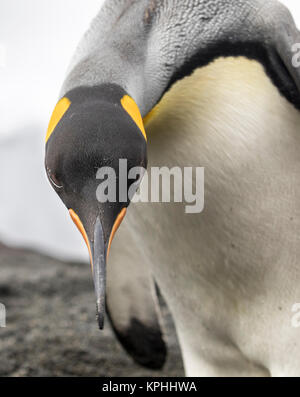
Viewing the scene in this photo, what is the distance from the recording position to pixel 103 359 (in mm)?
2602

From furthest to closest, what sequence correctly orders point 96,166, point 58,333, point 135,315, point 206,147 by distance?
1. point 58,333
2. point 135,315
3. point 206,147
4. point 96,166

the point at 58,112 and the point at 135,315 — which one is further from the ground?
the point at 58,112

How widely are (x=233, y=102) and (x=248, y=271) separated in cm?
46

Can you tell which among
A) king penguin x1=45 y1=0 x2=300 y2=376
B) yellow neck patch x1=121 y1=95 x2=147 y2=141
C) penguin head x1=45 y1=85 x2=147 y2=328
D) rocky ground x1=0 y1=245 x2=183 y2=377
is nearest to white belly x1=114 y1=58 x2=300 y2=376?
king penguin x1=45 y1=0 x2=300 y2=376

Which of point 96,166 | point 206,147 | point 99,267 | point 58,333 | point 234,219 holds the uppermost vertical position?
point 96,166

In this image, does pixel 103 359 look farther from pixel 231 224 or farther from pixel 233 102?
pixel 233 102

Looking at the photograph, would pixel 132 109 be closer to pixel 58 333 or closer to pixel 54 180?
pixel 54 180

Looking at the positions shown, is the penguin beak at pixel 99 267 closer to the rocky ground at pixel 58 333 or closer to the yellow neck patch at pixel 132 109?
the yellow neck patch at pixel 132 109

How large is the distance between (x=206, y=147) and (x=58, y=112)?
0.49 metres

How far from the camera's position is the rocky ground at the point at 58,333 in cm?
252

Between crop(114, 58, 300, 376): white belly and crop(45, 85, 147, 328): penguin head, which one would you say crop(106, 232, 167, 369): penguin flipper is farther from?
crop(45, 85, 147, 328): penguin head

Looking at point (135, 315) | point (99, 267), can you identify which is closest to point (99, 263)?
point (99, 267)

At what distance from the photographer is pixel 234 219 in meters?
1.69

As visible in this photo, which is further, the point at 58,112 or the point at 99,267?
the point at 58,112
